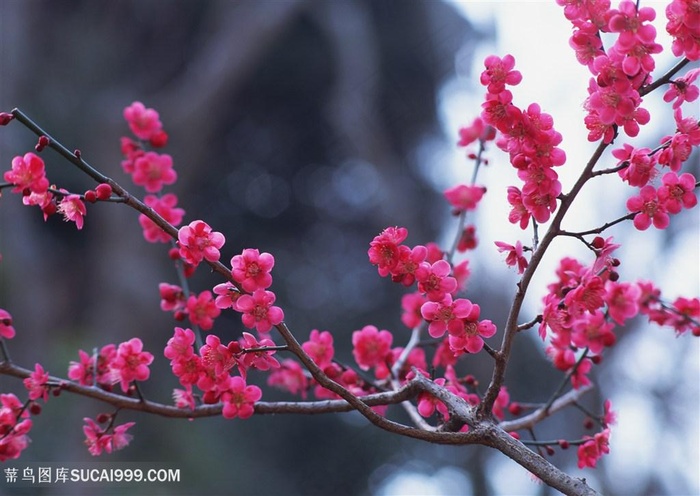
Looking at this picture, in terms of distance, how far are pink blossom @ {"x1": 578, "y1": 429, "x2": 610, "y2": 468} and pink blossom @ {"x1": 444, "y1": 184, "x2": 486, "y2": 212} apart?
1.59 feet

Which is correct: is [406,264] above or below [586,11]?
below

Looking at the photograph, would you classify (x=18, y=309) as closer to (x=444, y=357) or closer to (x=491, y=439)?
(x=444, y=357)

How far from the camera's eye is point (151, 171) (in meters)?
1.25

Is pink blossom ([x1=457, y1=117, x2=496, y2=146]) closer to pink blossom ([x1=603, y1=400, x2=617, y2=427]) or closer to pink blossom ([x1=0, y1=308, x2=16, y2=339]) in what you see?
pink blossom ([x1=603, y1=400, x2=617, y2=427])

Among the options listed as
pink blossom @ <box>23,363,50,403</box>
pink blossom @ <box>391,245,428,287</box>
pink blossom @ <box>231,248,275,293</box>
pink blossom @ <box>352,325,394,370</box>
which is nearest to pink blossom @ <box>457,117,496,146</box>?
pink blossom @ <box>352,325,394,370</box>

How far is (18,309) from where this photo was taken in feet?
15.0

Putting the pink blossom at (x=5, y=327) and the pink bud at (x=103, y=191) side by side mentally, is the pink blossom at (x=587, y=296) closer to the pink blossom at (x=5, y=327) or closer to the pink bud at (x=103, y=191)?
the pink bud at (x=103, y=191)

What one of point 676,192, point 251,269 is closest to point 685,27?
point 676,192

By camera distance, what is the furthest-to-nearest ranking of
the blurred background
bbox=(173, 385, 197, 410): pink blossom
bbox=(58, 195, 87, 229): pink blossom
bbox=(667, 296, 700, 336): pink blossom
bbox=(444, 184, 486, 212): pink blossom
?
the blurred background, bbox=(444, 184, 486, 212): pink blossom, bbox=(667, 296, 700, 336): pink blossom, bbox=(173, 385, 197, 410): pink blossom, bbox=(58, 195, 87, 229): pink blossom

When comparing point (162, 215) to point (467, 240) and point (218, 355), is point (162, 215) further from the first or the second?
point (467, 240)

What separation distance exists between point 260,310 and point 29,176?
34 cm

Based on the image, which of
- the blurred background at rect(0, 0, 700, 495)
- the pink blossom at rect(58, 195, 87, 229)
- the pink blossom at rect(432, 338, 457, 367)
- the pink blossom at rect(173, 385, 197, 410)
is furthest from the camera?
the blurred background at rect(0, 0, 700, 495)

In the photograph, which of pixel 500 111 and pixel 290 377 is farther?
pixel 290 377

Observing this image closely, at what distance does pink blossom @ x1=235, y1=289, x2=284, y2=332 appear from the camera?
81 cm
